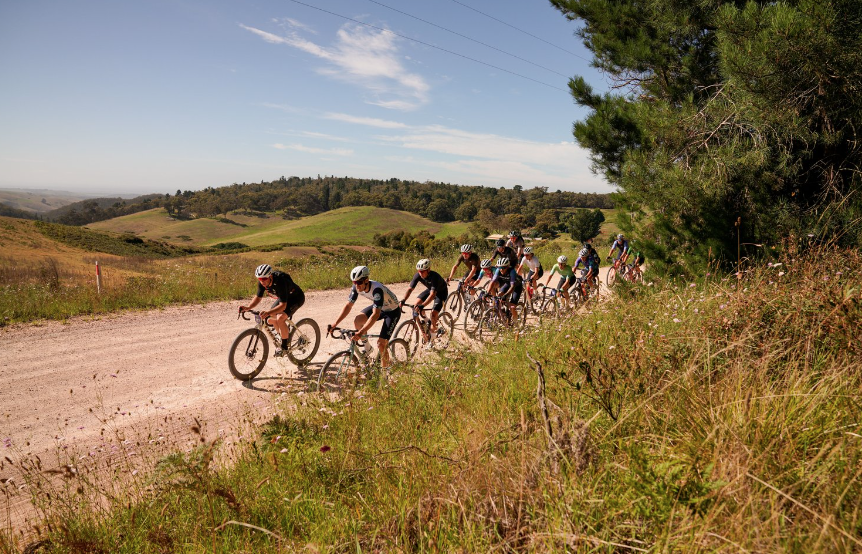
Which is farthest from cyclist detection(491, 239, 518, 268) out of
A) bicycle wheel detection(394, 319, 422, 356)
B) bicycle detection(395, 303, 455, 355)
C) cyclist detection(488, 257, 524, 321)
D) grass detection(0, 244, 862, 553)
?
grass detection(0, 244, 862, 553)

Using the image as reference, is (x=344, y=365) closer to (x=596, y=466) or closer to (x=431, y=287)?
(x=431, y=287)

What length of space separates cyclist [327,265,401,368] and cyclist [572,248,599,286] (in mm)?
6393

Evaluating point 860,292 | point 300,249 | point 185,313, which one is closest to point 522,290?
point 860,292

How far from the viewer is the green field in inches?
4648

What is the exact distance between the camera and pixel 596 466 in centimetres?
265

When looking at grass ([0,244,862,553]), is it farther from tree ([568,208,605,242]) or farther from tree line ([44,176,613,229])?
tree line ([44,176,613,229])

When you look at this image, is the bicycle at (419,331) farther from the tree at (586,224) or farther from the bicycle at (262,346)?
the tree at (586,224)

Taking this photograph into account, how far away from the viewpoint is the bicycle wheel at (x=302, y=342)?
8367 millimetres

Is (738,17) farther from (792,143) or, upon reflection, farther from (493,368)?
(493,368)

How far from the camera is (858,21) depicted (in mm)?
5230

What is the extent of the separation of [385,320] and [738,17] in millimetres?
6549

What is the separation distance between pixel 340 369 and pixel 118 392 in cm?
364

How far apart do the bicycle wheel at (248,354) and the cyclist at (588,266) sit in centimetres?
816

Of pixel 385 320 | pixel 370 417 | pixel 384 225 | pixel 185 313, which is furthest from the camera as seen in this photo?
pixel 384 225
